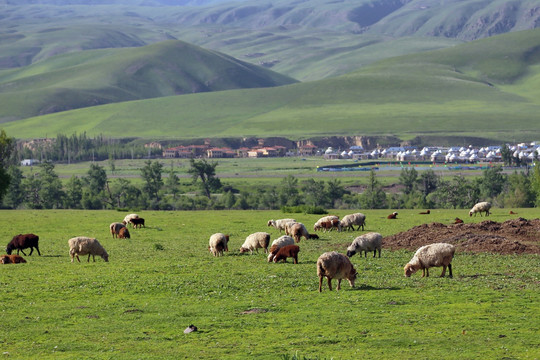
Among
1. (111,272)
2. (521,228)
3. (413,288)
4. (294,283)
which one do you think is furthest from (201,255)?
(521,228)

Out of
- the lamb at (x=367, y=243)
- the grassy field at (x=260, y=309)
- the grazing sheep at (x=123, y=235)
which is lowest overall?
the grassy field at (x=260, y=309)

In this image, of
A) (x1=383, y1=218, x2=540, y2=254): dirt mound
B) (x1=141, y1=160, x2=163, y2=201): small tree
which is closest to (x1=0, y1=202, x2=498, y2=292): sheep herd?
(x1=383, y1=218, x2=540, y2=254): dirt mound

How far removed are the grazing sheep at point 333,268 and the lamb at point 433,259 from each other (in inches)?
127

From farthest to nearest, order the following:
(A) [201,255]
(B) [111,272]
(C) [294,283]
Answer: (A) [201,255] < (B) [111,272] < (C) [294,283]

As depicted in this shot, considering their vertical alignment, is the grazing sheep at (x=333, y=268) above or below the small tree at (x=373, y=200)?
above

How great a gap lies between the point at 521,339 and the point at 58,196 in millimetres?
97271

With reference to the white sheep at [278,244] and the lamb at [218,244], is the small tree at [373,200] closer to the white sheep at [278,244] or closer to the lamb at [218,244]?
the lamb at [218,244]

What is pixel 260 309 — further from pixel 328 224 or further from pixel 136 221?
pixel 136 221

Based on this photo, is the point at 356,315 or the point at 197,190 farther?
A: the point at 197,190

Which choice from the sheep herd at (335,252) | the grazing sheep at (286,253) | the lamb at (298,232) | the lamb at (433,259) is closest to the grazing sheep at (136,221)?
the sheep herd at (335,252)

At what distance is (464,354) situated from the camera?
17688mm

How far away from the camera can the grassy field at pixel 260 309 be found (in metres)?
18.5

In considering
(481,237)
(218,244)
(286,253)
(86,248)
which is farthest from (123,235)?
(481,237)

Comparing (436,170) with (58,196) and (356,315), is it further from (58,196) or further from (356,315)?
(356,315)
